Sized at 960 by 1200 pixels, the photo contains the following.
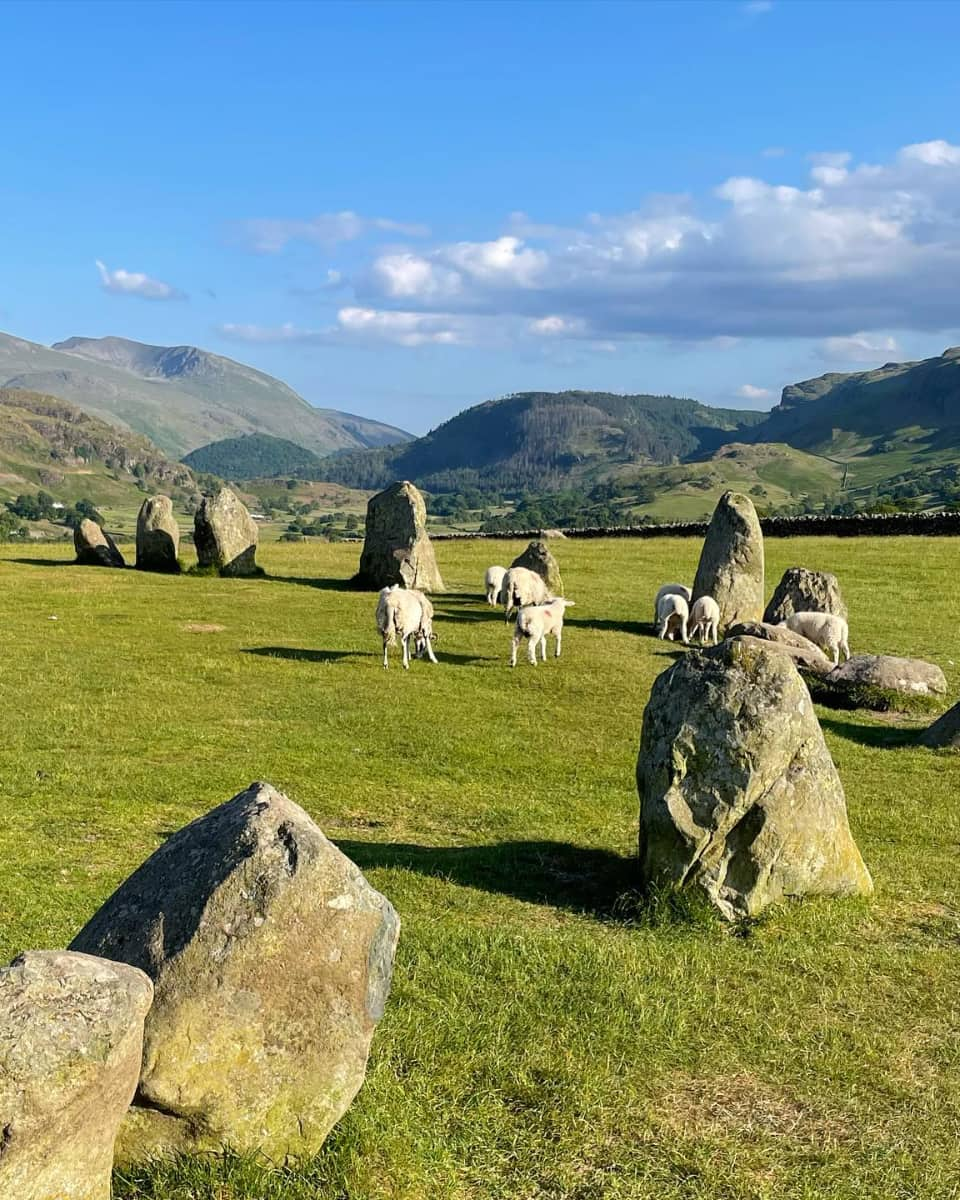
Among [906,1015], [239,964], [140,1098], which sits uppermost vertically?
[239,964]

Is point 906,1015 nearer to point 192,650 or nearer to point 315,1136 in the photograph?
point 315,1136


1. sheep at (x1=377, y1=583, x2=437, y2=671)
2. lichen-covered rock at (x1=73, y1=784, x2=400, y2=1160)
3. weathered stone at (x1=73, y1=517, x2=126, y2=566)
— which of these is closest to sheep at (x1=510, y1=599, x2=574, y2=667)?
sheep at (x1=377, y1=583, x2=437, y2=671)

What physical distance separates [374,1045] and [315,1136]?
1.66 meters

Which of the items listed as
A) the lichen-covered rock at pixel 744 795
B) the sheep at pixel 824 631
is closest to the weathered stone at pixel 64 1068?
the lichen-covered rock at pixel 744 795

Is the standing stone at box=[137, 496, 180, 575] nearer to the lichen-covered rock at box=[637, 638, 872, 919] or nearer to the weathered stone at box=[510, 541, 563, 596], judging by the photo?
the weathered stone at box=[510, 541, 563, 596]

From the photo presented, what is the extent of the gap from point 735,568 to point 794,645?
6143 millimetres

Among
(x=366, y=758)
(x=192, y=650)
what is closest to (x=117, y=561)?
(x=192, y=650)

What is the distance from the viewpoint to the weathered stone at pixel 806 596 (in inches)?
1236

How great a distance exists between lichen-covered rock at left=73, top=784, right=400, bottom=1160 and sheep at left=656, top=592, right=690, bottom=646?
24.6 metres

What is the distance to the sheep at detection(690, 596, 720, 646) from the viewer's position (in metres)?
30.3

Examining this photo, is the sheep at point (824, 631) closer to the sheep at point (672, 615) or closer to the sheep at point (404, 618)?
the sheep at point (672, 615)

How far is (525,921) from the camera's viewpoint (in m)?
11.4

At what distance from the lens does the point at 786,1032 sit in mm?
8898

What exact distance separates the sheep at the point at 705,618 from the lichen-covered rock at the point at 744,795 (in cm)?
1850
